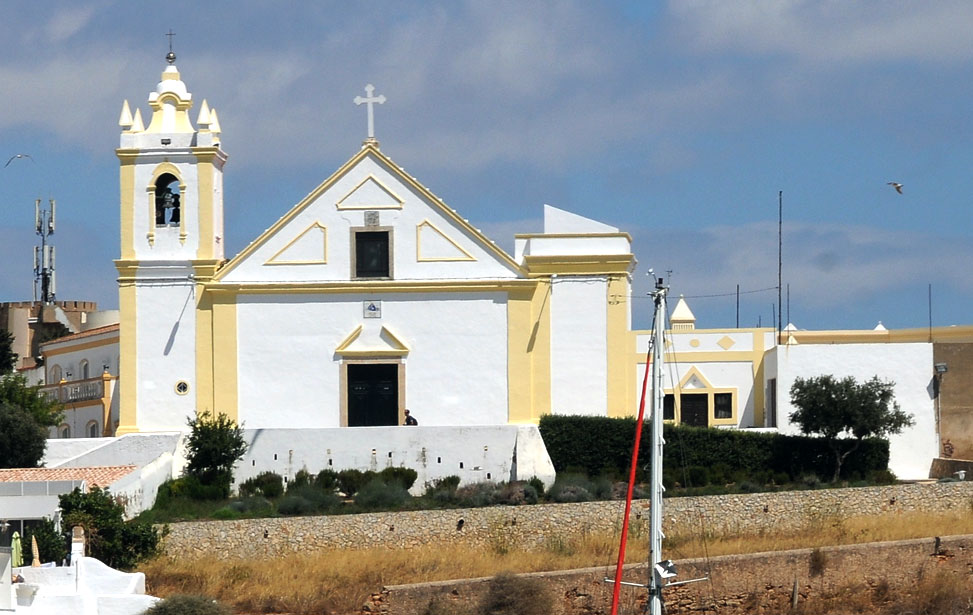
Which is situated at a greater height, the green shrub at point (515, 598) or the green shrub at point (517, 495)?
the green shrub at point (517, 495)

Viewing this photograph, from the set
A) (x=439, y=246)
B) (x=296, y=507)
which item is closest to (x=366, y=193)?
(x=439, y=246)

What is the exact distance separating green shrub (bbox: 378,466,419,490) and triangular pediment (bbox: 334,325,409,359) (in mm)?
3863

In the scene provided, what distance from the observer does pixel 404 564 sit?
4025 cm

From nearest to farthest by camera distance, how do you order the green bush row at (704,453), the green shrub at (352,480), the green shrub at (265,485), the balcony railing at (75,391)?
1. the green shrub at (265,485)
2. the green shrub at (352,480)
3. the green bush row at (704,453)
4. the balcony railing at (75,391)

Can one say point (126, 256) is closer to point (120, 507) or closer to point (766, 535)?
point (120, 507)

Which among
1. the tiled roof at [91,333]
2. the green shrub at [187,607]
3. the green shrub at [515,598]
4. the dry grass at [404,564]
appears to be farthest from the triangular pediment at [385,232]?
the green shrub at [187,607]

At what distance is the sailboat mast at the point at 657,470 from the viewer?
35.0m

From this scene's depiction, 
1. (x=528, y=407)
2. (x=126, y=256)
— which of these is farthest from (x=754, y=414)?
(x=126, y=256)

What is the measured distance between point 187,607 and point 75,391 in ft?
85.2

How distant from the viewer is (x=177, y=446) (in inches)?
1903

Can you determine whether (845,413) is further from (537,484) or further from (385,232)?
(385,232)

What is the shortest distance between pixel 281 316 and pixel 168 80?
6969 mm

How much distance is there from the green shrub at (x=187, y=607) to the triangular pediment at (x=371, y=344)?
14.0 m

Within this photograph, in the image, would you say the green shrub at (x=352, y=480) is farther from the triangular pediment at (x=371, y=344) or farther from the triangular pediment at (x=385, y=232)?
the triangular pediment at (x=385, y=232)
